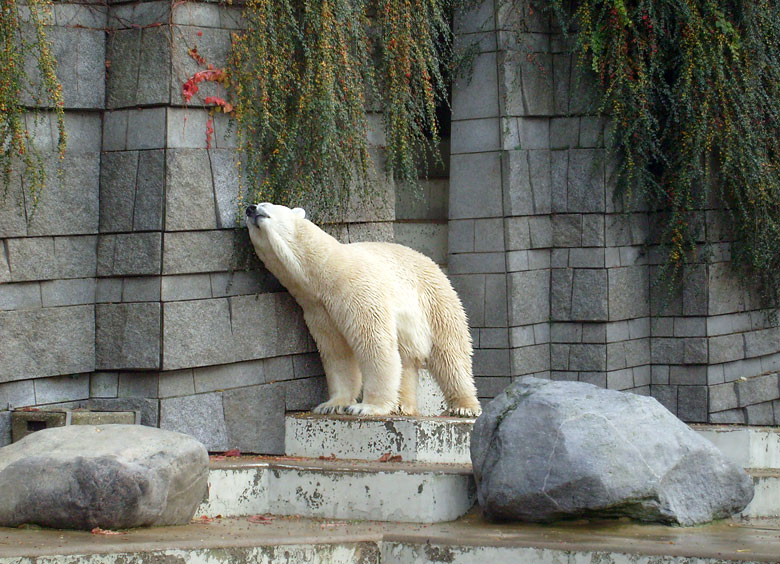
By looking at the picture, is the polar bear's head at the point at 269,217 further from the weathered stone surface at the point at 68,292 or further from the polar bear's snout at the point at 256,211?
the weathered stone surface at the point at 68,292

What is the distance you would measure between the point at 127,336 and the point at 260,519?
3.60 ft

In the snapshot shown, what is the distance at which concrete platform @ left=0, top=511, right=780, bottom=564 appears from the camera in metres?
4.14

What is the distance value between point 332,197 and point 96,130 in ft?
4.12

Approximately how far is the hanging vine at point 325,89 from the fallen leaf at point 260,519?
5.22 feet

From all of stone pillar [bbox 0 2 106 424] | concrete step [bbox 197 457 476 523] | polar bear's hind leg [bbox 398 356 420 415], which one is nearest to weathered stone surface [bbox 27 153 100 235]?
stone pillar [bbox 0 2 106 424]

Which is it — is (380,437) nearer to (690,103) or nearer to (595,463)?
(595,463)

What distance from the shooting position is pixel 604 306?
727cm

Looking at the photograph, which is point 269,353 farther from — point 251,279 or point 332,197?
point 332,197

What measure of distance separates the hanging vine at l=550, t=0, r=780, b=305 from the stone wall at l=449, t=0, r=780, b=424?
6.5 inches

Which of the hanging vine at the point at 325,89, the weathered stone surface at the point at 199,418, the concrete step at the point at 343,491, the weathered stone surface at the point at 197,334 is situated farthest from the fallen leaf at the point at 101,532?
the hanging vine at the point at 325,89

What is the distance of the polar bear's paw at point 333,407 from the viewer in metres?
5.86

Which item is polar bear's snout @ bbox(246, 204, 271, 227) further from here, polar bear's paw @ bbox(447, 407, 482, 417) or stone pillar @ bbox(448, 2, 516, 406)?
stone pillar @ bbox(448, 2, 516, 406)

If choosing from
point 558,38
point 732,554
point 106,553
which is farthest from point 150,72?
point 732,554

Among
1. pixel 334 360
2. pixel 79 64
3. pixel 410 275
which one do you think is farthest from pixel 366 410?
pixel 79 64
